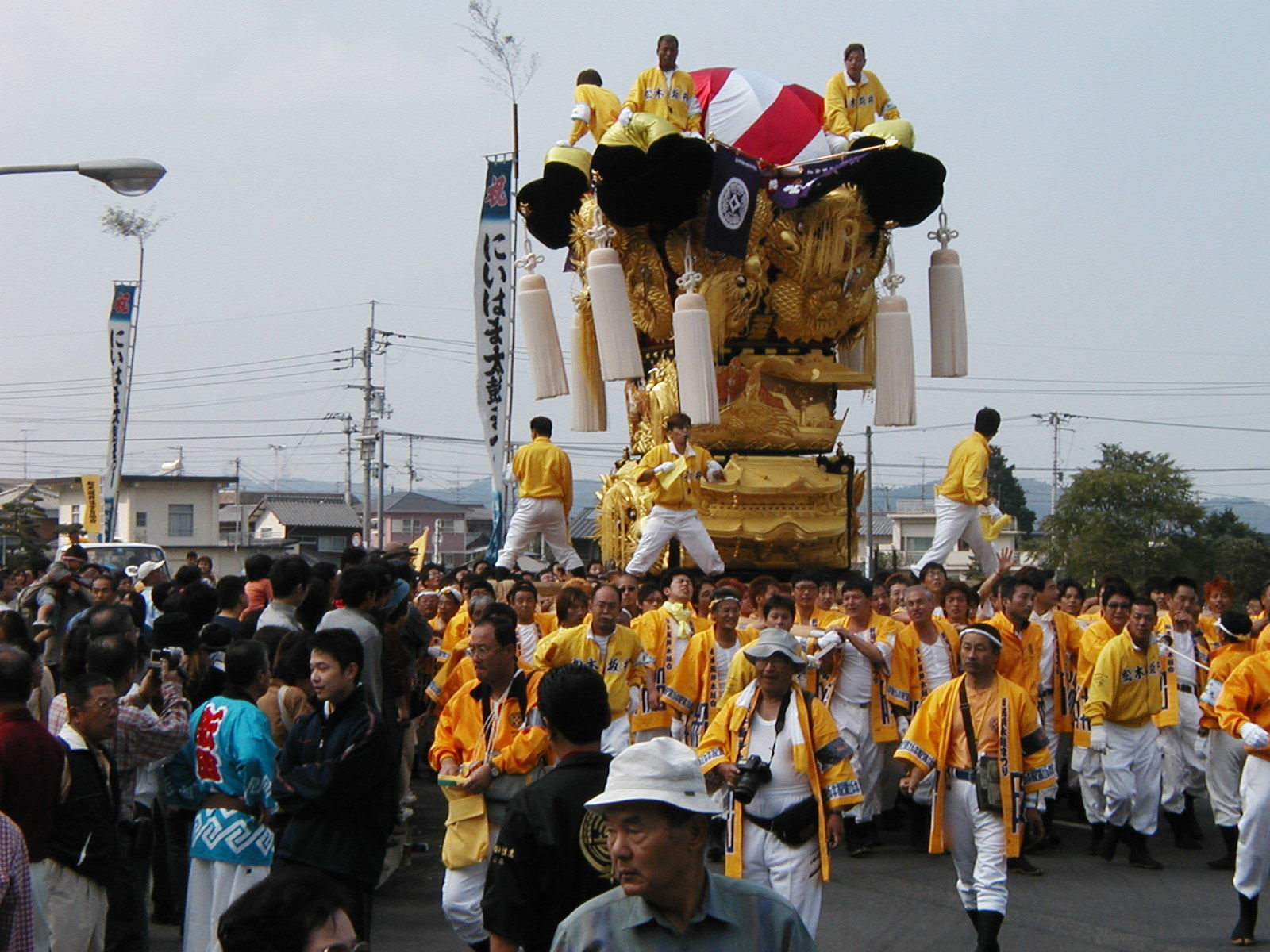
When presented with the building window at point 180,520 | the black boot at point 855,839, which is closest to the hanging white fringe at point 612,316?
the black boot at point 855,839

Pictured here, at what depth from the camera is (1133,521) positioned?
30.4 metres

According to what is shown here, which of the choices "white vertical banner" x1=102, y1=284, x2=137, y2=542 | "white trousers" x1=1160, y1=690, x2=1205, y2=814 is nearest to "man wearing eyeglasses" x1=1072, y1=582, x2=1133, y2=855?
"white trousers" x1=1160, y1=690, x2=1205, y2=814

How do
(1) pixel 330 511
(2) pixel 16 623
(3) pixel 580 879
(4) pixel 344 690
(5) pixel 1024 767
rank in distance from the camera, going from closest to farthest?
(3) pixel 580 879 → (4) pixel 344 690 → (5) pixel 1024 767 → (2) pixel 16 623 → (1) pixel 330 511

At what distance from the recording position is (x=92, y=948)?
5152 mm

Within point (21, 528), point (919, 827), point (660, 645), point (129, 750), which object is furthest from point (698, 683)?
point (21, 528)

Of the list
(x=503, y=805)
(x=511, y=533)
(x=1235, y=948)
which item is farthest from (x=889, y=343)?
(x=503, y=805)

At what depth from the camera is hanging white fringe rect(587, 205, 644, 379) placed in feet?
49.6

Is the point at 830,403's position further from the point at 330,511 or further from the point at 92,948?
the point at 330,511

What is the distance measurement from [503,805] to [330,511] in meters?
51.3

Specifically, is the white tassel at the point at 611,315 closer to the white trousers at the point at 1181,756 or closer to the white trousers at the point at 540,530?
the white trousers at the point at 540,530

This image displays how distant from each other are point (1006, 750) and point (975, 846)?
1.58 feet

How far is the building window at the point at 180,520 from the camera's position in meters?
49.1

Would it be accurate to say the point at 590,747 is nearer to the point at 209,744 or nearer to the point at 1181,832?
the point at 209,744

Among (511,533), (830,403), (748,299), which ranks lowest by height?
(511,533)
